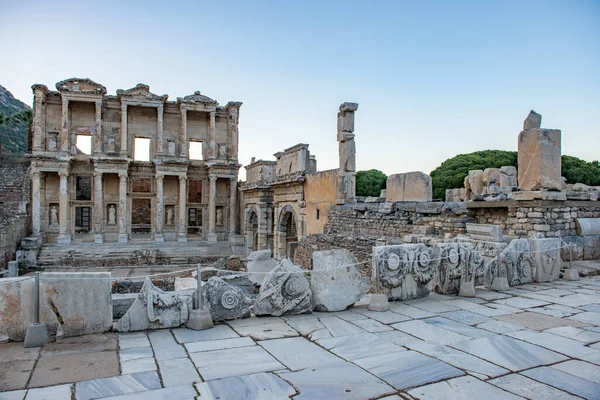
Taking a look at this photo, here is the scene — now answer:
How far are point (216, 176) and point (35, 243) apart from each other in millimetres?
10329

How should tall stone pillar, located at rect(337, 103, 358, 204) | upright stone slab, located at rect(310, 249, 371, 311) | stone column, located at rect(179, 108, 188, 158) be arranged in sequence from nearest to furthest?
1. upright stone slab, located at rect(310, 249, 371, 311)
2. tall stone pillar, located at rect(337, 103, 358, 204)
3. stone column, located at rect(179, 108, 188, 158)

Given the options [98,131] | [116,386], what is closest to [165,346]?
[116,386]

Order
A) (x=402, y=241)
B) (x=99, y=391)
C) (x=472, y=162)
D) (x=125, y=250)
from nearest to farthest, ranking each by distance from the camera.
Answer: (x=99, y=391), (x=402, y=241), (x=125, y=250), (x=472, y=162)

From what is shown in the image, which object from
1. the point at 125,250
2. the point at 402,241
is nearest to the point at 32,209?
the point at 125,250

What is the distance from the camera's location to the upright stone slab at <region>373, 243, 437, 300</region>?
20.4 feet

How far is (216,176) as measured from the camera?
87.1 ft

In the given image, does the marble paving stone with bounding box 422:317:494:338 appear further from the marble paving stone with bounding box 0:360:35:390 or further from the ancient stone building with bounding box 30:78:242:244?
the ancient stone building with bounding box 30:78:242:244

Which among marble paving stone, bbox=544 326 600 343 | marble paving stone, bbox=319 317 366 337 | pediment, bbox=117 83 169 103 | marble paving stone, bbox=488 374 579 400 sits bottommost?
marble paving stone, bbox=488 374 579 400

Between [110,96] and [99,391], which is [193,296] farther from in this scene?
[110,96]

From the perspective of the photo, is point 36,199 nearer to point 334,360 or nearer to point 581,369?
point 334,360

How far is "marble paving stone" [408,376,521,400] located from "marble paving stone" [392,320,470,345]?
3.46ft

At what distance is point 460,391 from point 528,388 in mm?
570

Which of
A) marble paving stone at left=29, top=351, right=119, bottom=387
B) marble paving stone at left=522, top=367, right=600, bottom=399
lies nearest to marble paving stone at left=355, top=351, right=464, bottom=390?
marble paving stone at left=522, top=367, right=600, bottom=399

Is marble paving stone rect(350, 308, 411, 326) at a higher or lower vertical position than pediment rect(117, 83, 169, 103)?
lower
